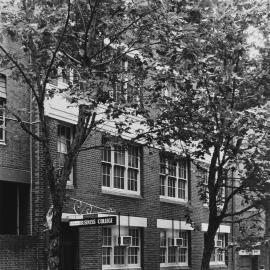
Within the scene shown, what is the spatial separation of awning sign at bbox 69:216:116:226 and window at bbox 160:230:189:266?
809cm

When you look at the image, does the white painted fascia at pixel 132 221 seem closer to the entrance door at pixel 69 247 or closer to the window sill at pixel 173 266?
the entrance door at pixel 69 247

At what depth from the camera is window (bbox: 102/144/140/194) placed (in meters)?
22.3

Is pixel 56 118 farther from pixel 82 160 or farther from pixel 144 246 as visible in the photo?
pixel 144 246

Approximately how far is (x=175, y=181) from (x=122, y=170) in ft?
14.4

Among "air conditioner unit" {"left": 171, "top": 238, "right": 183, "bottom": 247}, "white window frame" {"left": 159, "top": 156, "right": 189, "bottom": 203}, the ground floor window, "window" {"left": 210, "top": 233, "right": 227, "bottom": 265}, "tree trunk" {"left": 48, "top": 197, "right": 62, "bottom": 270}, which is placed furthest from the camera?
"window" {"left": 210, "top": 233, "right": 227, "bottom": 265}

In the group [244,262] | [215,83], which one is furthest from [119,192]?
[244,262]

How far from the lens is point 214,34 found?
1533 cm

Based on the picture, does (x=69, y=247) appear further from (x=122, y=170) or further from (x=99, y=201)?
(x=122, y=170)

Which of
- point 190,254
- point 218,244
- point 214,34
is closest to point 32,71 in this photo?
point 214,34

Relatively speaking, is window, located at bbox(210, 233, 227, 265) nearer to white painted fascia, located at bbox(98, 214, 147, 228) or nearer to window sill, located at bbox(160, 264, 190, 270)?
window sill, located at bbox(160, 264, 190, 270)

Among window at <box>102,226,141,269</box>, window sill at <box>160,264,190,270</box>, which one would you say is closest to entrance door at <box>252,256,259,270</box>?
window sill at <box>160,264,190,270</box>

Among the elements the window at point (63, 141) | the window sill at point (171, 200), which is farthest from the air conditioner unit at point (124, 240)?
the window sill at point (171, 200)

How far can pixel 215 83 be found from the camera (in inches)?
686

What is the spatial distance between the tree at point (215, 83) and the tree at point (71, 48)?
2.85 ft
